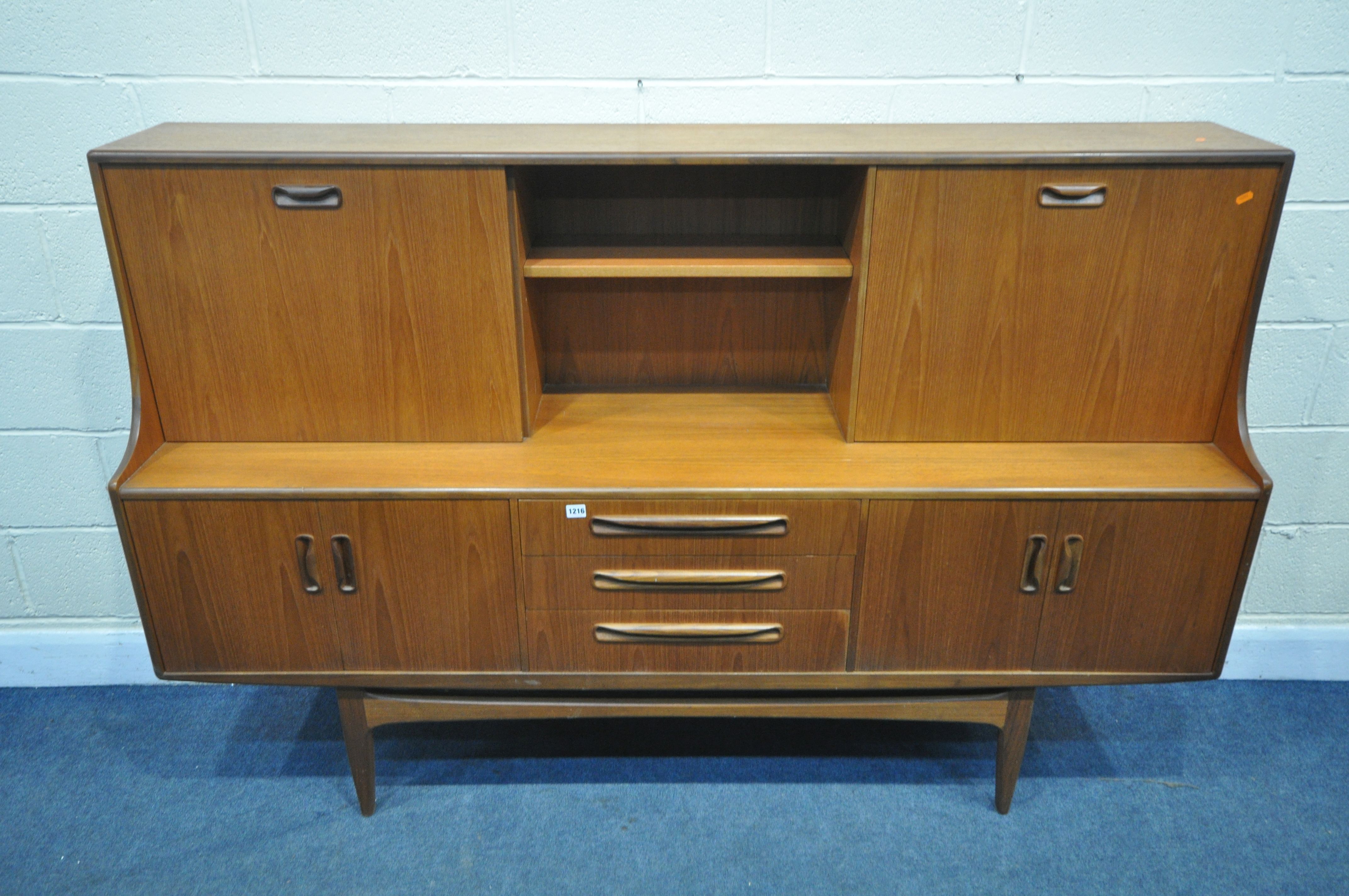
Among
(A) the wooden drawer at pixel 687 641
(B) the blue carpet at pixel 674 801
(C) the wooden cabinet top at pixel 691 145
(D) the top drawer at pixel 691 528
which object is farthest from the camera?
(B) the blue carpet at pixel 674 801

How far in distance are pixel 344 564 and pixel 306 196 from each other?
594 millimetres

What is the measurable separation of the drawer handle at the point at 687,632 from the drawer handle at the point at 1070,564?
476 mm

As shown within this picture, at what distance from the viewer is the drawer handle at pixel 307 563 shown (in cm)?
158

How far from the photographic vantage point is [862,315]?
1572 millimetres

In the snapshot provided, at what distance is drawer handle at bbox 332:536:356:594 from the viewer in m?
1.58

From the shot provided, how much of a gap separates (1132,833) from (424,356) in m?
1.61

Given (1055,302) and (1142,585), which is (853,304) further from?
(1142,585)

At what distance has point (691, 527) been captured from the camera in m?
1.56

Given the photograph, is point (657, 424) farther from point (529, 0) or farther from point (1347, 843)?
point (1347, 843)

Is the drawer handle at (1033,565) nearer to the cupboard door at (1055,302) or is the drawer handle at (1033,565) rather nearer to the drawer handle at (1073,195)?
the cupboard door at (1055,302)

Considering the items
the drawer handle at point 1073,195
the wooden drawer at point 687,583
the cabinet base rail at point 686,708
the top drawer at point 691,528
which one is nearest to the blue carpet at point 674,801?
the cabinet base rail at point 686,708

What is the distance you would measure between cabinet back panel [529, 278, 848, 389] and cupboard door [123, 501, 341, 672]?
1.91 ft

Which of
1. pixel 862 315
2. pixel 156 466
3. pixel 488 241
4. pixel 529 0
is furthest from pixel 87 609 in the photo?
pixel 862 315

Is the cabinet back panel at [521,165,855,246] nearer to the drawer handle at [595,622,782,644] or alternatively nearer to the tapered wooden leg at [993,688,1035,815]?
the drawer handle at [595,622,782,644]
